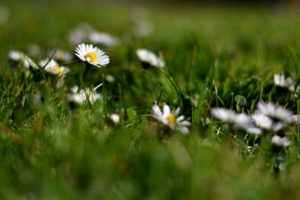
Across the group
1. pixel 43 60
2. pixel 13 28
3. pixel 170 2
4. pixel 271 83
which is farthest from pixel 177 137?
pixel 170 2

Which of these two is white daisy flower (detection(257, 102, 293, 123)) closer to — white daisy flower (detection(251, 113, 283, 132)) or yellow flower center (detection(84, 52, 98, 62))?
white daisy flower (detection(251, 113, 283, 132))

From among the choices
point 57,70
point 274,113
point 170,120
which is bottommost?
point 57,70

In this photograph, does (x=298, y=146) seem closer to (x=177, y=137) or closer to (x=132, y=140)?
(x=177, y=137)

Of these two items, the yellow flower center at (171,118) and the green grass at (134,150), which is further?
the yellow flower center at (171,118)

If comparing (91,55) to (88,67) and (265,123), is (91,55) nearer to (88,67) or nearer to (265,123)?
(88,67)

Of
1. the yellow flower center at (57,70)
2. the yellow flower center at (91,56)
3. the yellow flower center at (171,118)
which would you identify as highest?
the yellow flower center at (91,56)

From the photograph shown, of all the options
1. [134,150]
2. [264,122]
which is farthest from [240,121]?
[134,150]

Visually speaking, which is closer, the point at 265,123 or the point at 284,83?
the point at 265,123

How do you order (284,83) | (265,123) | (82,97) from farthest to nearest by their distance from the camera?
1. (284,83)
2. (82,97)
3. (265,123)

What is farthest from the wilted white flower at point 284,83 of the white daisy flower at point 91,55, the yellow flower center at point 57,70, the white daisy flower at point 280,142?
the yellow flower center at point 57,70

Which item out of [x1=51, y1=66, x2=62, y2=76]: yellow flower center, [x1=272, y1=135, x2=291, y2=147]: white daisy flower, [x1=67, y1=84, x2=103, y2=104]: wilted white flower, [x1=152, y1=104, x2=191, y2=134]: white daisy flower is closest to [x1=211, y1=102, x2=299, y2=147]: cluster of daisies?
[x1=272, y1=135, x2=291, y2=147]: white daisy flower

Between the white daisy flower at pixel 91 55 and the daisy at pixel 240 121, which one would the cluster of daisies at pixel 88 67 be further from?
the daisy at pixel 240 121
